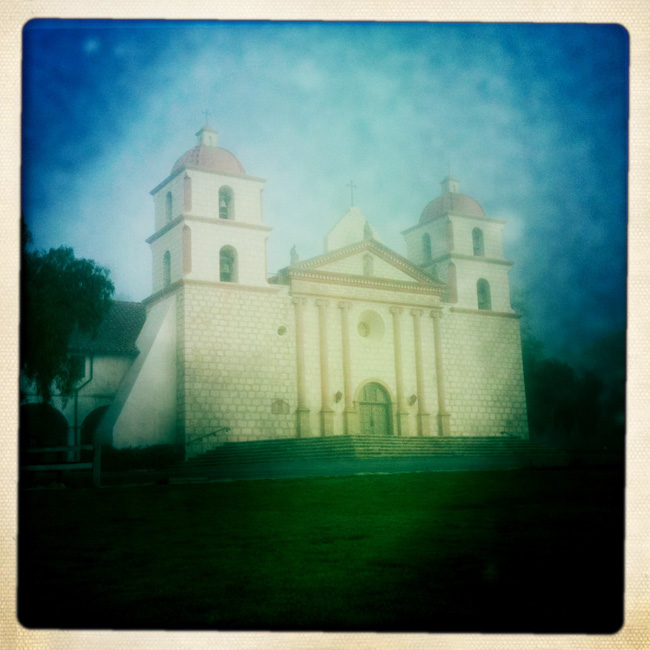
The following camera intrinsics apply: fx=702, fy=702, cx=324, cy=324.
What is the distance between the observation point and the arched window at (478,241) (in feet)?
12.5

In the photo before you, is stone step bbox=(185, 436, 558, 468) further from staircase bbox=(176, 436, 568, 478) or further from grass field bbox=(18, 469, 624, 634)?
grass field bbox=(18, 469, 624, 634)

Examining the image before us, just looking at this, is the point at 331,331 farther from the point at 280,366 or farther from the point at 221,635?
the point at 221,635

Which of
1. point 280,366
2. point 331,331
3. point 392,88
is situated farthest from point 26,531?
point 392,88

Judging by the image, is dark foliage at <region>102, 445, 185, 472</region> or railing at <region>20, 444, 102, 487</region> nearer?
railing at <region>20, 444, 102, 487</region>

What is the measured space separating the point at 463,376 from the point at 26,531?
7.62 feet

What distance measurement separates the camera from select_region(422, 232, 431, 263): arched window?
390 centimetres

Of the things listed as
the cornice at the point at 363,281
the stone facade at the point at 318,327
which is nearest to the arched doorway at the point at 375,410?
the stone facade at the point at 318,327

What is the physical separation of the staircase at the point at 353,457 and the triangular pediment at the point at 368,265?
92cm

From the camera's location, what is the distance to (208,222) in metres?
4.05

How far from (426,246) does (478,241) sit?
299 millimetres

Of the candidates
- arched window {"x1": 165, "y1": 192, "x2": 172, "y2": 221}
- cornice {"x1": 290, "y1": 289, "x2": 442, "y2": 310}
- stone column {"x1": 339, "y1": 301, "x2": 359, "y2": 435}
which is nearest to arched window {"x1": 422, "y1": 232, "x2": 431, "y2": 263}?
cornice {"x1": 290, "y1": 289, "x2": 442, "y2": 310}

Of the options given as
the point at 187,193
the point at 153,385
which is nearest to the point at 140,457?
the point at 153,385

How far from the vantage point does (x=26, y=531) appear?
3.12 metres

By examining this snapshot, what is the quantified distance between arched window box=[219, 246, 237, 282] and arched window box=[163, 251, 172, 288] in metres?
0.31
